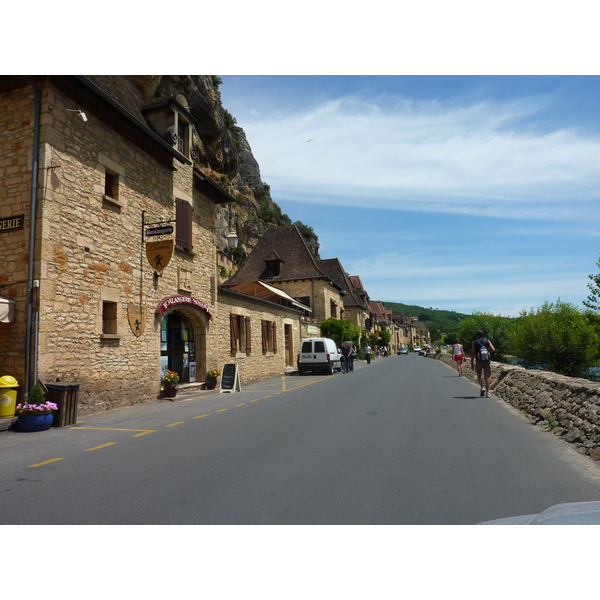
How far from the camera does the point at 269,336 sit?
941 inches

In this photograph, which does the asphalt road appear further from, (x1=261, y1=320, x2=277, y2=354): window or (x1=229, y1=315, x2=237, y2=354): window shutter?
(x1=261, y1=320, x2=277, y2=354): window

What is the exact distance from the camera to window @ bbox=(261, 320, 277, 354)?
22688 mm

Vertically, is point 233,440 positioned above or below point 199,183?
below

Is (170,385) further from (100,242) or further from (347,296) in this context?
(347,296)

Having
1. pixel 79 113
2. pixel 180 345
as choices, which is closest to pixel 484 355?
pixel 180 345

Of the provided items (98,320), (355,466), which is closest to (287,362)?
(98,320)

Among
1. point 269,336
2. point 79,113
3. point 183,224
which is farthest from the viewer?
point 269,336

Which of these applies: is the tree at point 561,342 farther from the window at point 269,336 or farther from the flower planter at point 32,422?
the flower planter at point 32,422

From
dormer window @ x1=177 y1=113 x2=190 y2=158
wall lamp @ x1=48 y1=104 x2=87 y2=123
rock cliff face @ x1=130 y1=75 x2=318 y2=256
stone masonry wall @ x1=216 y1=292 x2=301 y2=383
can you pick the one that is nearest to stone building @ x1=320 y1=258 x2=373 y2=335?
rock cliff face @ x1=130 y1=75 x2=318 y2=256

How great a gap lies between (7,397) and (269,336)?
51.2 feet

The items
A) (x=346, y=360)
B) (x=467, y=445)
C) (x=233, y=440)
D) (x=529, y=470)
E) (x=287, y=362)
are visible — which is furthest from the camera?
(x=287, y=362)
